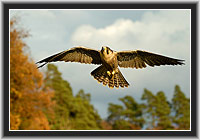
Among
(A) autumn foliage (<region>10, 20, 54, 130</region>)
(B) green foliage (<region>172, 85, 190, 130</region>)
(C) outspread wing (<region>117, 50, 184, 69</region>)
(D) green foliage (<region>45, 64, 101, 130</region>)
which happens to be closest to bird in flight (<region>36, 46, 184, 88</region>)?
(C) outspread wing (<region>117, 50, 184, 69</region>)

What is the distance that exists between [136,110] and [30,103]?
17.3 metres

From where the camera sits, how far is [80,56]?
5855mm

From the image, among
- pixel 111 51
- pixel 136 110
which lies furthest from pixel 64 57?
pixel 136 110

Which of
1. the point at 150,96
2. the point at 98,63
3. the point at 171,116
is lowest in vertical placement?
the point at 171,116

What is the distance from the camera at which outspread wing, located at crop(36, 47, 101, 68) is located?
573 centimetres

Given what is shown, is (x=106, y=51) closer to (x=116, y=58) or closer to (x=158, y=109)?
(x=116, y=58)

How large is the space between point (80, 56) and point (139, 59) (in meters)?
1.09

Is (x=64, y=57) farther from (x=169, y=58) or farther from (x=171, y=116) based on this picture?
(x=171, y=116)

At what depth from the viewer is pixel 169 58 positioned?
5.56 metres

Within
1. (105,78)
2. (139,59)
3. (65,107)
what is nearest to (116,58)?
(139,59)

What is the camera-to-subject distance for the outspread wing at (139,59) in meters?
5.64

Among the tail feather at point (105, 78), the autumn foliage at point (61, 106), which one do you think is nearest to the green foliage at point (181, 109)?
the autumn foliage at point (61, 106)

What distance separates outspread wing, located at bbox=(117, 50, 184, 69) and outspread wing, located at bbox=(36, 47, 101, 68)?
44 centimetres

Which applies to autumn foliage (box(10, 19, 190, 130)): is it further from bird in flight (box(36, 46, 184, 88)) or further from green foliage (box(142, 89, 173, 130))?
bird in flight (box(36, 46, 184, 88))
